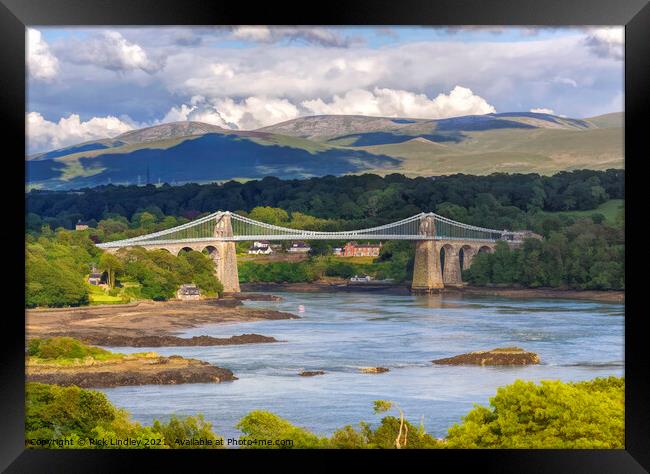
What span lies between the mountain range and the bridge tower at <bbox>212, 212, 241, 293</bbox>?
3.68ft

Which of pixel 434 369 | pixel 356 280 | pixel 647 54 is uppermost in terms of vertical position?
pixel 647 54

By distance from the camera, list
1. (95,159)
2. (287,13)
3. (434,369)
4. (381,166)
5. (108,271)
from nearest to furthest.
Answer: (287,13) < (434,369) < (108,271) < (95,159) < (381,166)

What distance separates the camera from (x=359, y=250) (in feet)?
57.5

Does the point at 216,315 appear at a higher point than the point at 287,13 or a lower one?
lower

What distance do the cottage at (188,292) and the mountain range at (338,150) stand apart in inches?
96.2

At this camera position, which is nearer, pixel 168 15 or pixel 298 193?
pixel 168 15

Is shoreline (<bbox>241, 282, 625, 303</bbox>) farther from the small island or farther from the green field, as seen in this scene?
the small island

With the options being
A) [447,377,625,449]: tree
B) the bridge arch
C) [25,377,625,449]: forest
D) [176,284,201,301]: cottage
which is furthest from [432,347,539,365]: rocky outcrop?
[447,377,625,449]: tree

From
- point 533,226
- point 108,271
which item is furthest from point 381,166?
point 108,271

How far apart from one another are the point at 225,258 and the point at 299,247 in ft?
4.34

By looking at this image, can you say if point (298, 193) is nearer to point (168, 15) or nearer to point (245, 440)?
point (245, 440)

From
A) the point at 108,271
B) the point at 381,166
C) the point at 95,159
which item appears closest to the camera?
the point at 108,271

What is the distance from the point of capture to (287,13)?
412cm

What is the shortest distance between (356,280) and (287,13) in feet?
43.2
